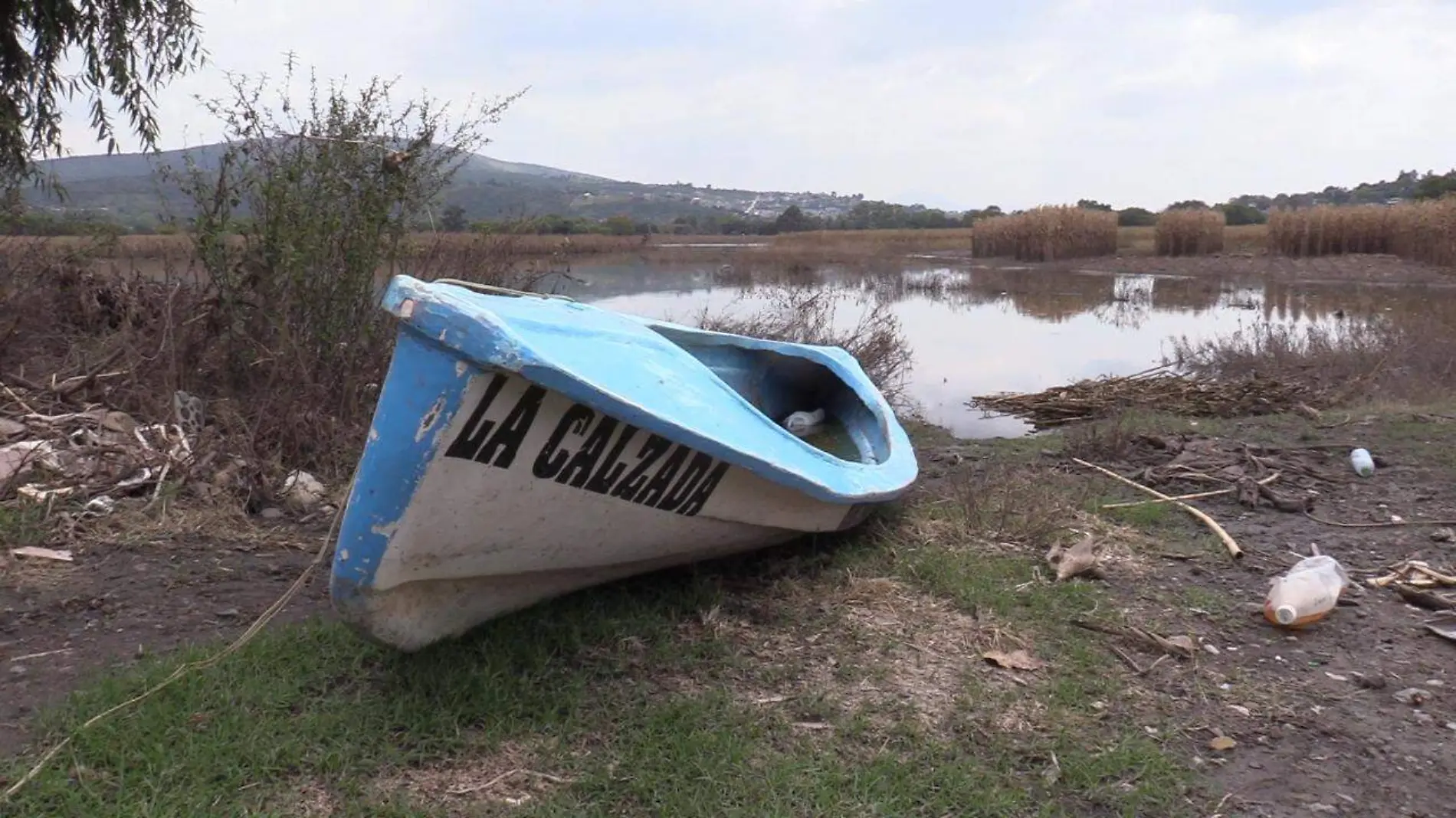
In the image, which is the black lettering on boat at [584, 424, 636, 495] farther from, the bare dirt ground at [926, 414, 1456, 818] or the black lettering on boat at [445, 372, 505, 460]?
the bare dirt ground at [926, 414, 1456, 818]

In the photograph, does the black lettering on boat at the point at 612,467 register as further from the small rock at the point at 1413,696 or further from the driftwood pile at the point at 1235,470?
the driftwood pile at the point at 1235,470

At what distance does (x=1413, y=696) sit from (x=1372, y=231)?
26812 millimetres

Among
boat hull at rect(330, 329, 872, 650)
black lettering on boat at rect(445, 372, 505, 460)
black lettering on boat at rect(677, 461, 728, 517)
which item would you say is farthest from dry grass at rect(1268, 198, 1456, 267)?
black lettering on boat at rect(445, 372, 505, 460)

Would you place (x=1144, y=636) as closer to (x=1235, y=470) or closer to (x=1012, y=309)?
(x=1235, y=470)

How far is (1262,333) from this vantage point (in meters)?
14.1

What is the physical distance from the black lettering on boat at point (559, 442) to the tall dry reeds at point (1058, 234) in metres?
28.5

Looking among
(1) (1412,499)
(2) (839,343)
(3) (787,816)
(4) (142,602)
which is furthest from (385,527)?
(2) (839,343)

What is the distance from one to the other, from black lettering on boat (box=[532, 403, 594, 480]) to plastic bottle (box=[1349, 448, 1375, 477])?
5.48m

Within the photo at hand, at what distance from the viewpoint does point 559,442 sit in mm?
3164

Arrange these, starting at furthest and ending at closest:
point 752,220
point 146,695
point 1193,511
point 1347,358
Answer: point 752,220
point 1347,358
point 1193,511
point 146,695

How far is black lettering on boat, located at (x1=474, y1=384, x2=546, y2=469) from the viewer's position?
302 centimetres

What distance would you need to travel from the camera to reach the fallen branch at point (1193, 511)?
4977 mm

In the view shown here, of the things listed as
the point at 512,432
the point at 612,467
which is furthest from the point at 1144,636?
the point at 512,432

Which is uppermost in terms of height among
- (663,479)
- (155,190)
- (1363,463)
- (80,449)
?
(155,190)
